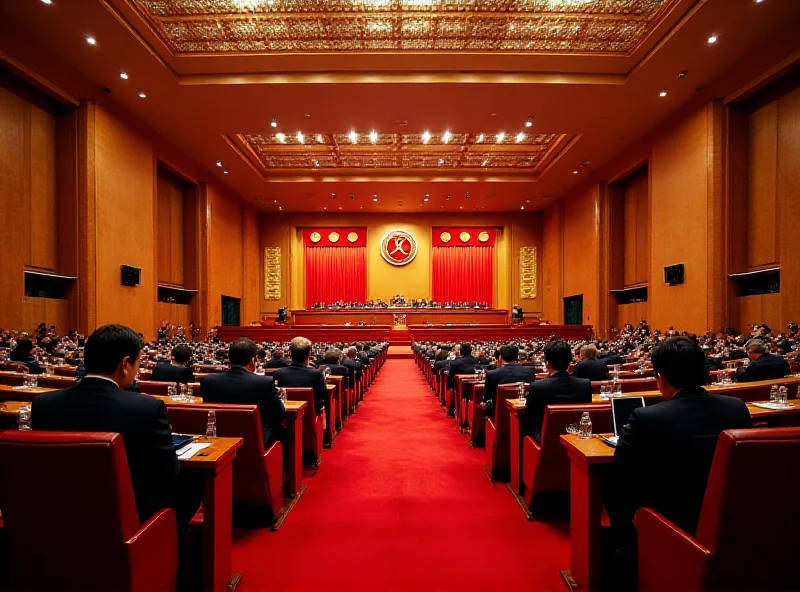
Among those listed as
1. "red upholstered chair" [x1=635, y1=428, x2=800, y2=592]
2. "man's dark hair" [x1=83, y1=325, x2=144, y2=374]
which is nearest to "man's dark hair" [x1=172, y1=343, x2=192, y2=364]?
"man's dark hair" [x1=83, y1=325, x2=144, y2=374]

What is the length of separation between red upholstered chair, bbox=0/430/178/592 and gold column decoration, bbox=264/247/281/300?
21288 millimetres

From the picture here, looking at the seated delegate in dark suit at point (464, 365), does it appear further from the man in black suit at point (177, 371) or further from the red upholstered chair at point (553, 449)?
the man in black suit at point (177, 371)

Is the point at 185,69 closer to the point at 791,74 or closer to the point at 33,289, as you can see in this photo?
the point at 33,289

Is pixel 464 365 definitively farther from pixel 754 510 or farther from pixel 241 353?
pixel 754 510

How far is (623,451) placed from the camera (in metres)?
1.72

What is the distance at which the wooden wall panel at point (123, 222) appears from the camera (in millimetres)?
10703

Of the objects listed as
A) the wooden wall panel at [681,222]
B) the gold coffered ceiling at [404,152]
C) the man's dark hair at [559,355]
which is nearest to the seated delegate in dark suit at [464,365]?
the man's dark hair at [559,355]

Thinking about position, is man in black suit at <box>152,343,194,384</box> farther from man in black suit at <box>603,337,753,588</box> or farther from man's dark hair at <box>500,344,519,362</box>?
man in black suit at <box>603,337,753,588</box>

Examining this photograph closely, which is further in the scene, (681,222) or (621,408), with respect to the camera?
(681,222)

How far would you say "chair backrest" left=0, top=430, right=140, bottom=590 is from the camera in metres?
1.39

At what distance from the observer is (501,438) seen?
3.80 meters

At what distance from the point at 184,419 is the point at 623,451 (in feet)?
7.14

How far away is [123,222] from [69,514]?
1180 centimetres

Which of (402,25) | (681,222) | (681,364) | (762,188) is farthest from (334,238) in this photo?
(681,364)
